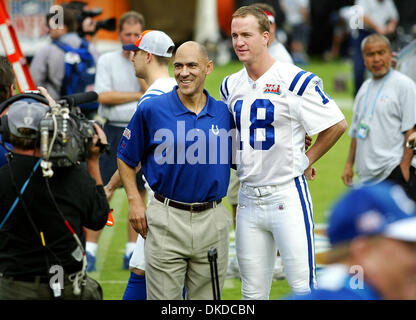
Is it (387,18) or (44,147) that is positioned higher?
(387,18)

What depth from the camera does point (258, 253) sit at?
17.8 feet

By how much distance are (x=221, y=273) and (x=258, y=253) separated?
29 cm

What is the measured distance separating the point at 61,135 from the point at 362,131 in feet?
13.6

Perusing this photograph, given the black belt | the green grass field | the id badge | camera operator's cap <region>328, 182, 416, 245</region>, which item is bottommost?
the green grass field

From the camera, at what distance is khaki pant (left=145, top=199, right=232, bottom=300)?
16.9 feet

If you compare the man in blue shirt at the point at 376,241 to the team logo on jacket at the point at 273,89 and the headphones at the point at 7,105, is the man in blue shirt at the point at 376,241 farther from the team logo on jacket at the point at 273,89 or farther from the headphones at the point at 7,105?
the team logo on jacket at the point at 273,89

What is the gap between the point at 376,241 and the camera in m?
2.65

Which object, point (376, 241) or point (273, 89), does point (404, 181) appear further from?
point (376, 241)

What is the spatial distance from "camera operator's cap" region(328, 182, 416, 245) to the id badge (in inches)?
199

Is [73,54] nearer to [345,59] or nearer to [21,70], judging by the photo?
[21,70]

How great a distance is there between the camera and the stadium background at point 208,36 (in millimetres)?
8310

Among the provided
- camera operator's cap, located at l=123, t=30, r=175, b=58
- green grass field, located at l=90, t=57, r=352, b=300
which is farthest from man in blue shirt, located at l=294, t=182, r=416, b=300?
green grass field, located at l=90, t=57, r=352, b=300

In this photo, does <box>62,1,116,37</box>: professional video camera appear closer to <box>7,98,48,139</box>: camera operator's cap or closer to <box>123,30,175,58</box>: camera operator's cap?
<box>123,30,175,58</box>: camera operator's cap
